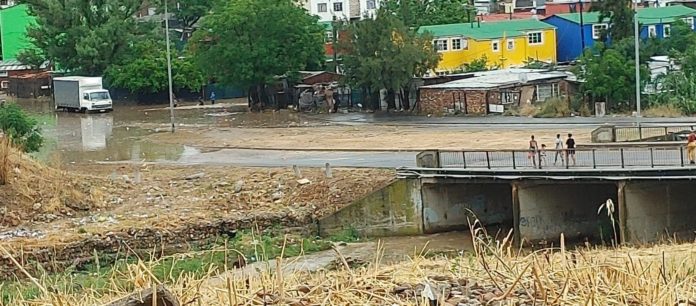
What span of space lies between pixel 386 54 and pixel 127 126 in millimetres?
14630

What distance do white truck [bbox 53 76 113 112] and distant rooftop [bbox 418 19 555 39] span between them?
67.8 ft

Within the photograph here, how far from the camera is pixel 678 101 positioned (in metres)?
51.5

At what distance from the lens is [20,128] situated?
44062 mm

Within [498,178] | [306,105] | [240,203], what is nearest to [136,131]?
[306,105]

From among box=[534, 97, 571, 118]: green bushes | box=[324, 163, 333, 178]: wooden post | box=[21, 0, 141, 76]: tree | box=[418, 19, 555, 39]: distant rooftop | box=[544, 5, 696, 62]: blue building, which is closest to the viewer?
box=[324, 163, 333, 178]: wooden post

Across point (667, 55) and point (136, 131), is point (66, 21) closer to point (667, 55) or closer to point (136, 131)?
point (136, 131)

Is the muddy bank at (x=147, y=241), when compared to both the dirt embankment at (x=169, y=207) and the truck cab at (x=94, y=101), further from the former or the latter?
the truck cab at (x=94, y=101)

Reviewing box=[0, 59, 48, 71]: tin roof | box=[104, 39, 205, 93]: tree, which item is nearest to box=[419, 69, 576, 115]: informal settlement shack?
box=[104, 39, 205, 93]: tree

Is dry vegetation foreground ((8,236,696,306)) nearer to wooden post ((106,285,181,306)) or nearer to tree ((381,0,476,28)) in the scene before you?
wooden post ((106,285,181,306))

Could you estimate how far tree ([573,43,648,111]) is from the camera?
53.4m

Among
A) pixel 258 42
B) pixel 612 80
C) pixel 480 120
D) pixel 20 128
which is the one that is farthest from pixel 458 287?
pixel 258 42

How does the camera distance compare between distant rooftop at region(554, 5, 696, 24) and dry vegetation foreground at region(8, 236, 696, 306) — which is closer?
dry vegetation foreground at region(8, 236, 696, 306)

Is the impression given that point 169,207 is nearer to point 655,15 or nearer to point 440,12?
point 655,15

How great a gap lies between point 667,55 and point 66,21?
43.6 metres
